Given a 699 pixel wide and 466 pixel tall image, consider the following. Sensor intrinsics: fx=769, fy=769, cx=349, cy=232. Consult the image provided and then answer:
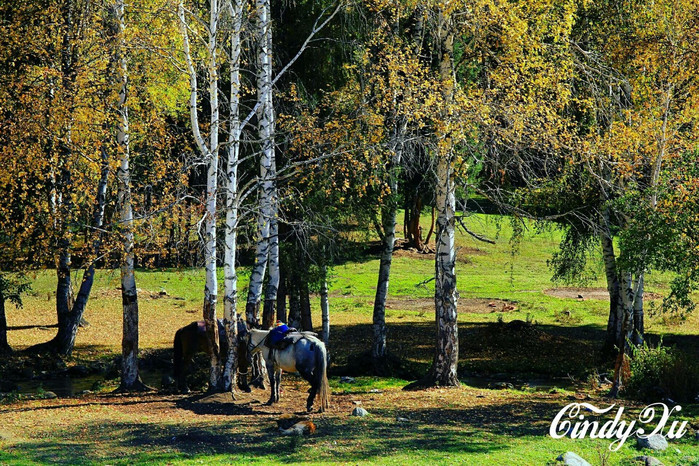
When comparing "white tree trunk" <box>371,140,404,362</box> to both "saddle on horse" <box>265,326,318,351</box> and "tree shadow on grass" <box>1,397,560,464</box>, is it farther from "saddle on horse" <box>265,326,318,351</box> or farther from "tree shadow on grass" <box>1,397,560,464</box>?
"tree shadow on grass" <box>1,397,560,464</box>

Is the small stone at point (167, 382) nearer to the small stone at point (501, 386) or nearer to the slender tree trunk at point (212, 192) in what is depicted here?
the slender tree trunk at point (212, 192)

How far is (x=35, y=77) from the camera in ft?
70.7

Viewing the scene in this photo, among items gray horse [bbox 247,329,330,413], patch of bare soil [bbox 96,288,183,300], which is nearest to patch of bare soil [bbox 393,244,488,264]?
patch of bare soil [bbox 96,288,183,300]

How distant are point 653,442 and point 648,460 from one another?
80 centimetres

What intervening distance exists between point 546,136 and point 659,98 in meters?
4.96

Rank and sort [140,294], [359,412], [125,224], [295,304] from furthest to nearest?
[140,294] < [295,304] < [125,224] < [359,412]

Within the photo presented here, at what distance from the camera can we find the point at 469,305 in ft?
132

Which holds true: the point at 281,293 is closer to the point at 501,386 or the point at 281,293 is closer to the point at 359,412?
the point at 501,386

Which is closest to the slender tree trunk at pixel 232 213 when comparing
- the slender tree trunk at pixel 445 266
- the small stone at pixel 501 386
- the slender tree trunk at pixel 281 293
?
the slender tree trunk at pixel 445 266

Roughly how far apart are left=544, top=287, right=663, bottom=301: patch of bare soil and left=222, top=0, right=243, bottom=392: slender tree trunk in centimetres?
2934

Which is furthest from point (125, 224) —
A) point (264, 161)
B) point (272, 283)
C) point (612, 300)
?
point (612, 300)

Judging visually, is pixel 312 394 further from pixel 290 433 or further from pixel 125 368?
pixel 125 368

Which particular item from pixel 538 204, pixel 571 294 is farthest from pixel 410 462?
pixel 571 294
